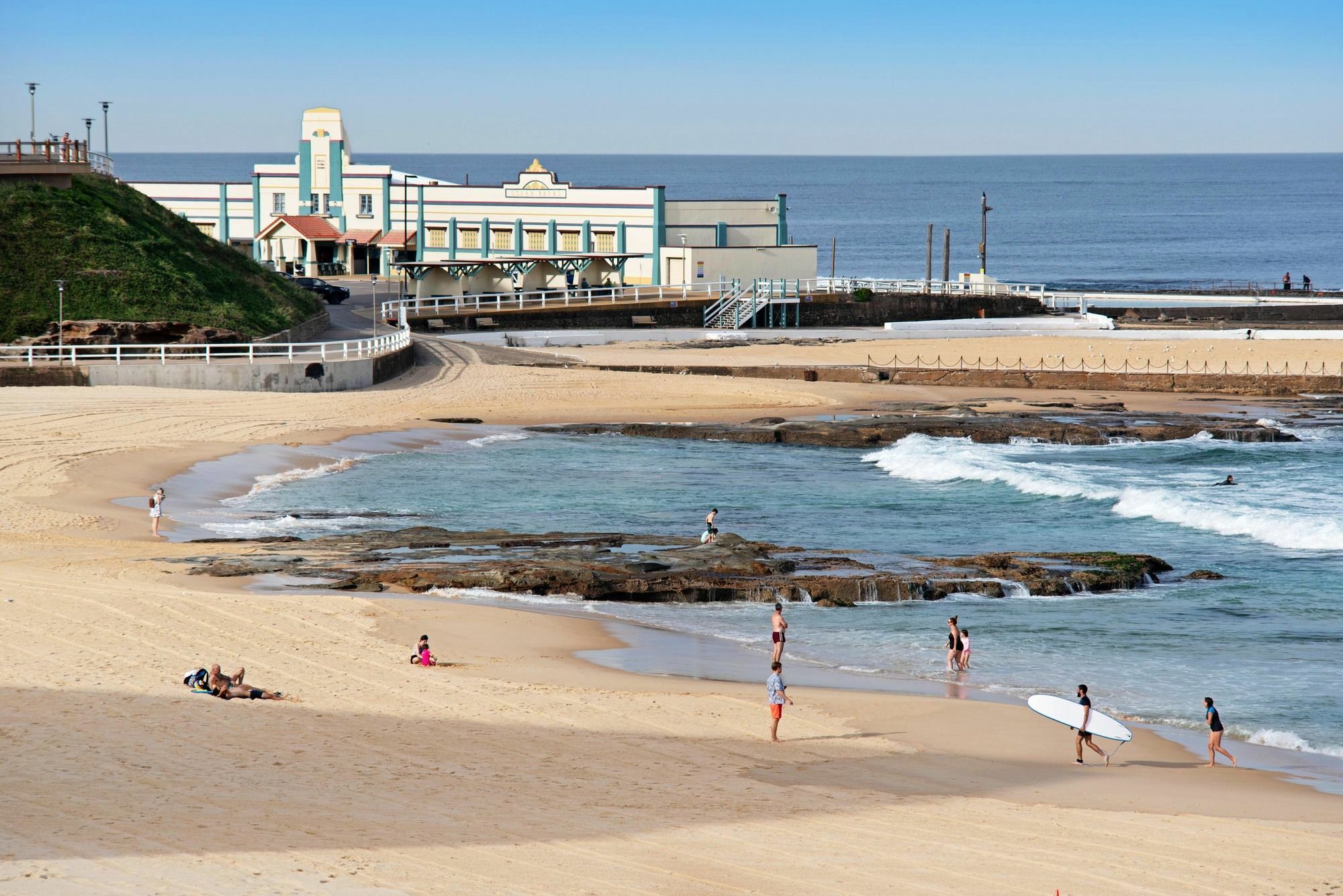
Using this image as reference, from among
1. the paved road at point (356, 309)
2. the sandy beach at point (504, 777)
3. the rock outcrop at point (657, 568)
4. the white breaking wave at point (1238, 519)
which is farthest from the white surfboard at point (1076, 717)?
the paved road at point (356, 309)

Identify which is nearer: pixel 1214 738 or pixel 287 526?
pixel 1214 738

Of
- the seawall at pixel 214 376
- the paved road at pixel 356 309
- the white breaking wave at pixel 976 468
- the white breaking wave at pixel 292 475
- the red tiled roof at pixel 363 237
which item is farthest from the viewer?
the red tiled roof at pixel 363 237

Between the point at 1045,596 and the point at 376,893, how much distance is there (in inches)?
641

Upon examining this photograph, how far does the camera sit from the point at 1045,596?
2456cm

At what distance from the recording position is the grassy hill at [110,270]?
159ft

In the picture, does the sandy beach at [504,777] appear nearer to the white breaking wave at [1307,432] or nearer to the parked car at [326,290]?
the white breaking wave at [1307,432]

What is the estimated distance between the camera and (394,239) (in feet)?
253

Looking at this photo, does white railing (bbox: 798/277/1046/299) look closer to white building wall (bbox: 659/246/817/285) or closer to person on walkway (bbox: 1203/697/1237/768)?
white building wall (bbox: 659/246/817/285)

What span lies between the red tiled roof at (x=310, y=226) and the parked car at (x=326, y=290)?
10348 mm

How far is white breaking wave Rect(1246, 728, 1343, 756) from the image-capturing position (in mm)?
16891

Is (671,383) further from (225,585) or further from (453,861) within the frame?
(453,861)

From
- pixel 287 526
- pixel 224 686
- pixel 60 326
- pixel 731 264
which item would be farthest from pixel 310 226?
pixel 224 686

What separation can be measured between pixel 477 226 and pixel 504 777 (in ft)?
204

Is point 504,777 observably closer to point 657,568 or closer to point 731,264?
point 657,568
